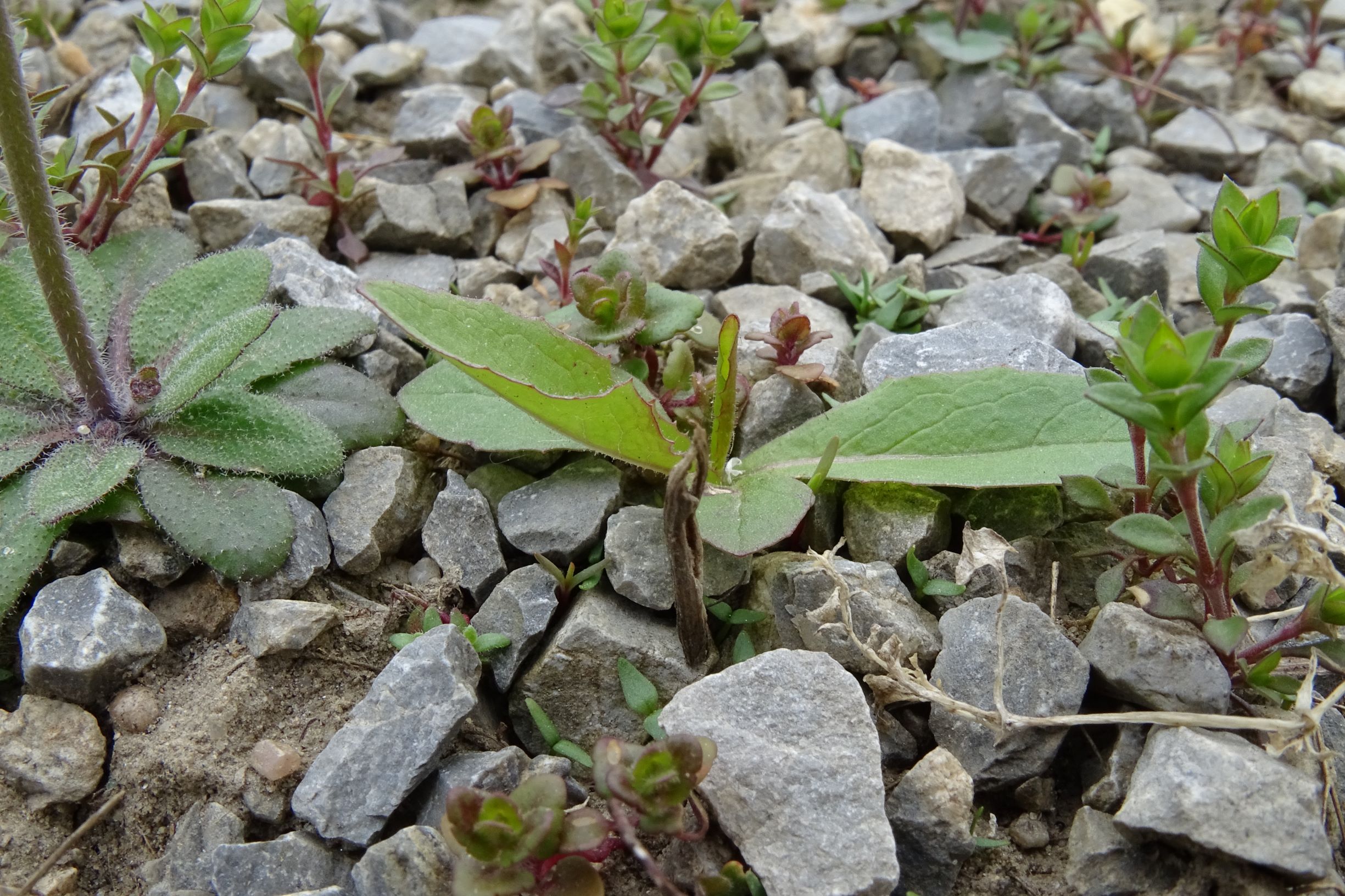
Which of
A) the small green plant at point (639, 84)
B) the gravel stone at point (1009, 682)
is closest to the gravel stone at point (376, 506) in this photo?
the gravel stone at point (1009, 682)

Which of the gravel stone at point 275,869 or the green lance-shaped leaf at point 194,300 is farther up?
the green lance-shaped leaf at point 194,300

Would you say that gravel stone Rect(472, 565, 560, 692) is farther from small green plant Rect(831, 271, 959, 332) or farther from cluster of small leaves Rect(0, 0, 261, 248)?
cluster of small leaves Rect(0, 0, 261, 248)

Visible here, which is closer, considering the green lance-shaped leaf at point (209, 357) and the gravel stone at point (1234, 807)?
the gravel stone at point (1234, 807)

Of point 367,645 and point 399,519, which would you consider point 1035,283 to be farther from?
point 367,645

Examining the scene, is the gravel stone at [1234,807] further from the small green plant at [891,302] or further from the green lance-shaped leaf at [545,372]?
the small green plant at [891,302]

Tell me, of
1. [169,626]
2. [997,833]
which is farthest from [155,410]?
[997,833]

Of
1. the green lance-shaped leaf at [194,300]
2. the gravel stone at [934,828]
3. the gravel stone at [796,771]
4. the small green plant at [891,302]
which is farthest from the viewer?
the small green plant at [891,302]

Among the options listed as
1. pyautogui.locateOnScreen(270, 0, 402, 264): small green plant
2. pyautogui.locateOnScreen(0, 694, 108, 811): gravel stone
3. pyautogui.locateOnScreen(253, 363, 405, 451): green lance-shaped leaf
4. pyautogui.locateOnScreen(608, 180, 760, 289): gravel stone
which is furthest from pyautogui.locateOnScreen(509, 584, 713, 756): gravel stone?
pyautogui.locateOnScreen(270, 0, 402, 264): small green plant
